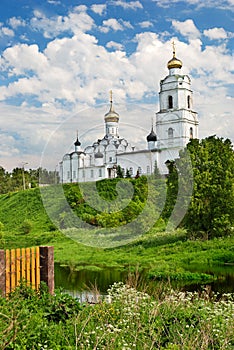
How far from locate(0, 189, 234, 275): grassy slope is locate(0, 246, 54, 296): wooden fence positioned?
6.22 m

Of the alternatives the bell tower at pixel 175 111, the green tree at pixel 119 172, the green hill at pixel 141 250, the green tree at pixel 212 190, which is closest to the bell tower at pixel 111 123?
the bell tower at pixel 175 111

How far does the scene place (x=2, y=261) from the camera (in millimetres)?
7598

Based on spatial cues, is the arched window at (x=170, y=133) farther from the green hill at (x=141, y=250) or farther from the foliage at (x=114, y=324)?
the foliage at (x=114, y=324)

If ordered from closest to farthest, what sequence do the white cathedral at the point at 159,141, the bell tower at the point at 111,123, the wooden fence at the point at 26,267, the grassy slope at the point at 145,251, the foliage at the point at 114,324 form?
1. the foliage at the point at 114,324
2. the wooden fence at the point at 26,267
3. the grassy slope at the point at 145,251
4. the white cathedral at the point at 159,141
5. the bell tower at the point at 111,123

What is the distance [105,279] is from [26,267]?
7204 millimetres

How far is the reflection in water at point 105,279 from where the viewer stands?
12.9 m

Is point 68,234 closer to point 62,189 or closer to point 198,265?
point 62,189

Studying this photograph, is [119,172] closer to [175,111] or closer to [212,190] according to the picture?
[175,111]

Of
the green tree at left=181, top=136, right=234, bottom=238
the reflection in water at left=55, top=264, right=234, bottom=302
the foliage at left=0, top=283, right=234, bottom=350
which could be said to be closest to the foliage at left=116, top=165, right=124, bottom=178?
the green tree at left=181, top=136, right=234, bottom=238

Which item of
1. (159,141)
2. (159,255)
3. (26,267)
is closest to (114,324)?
(26,267)

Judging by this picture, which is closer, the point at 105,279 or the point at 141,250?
the point at 105,279

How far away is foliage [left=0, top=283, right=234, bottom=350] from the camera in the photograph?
514cm

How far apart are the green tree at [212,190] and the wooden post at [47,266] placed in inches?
522

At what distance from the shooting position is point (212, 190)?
68.9 ft
